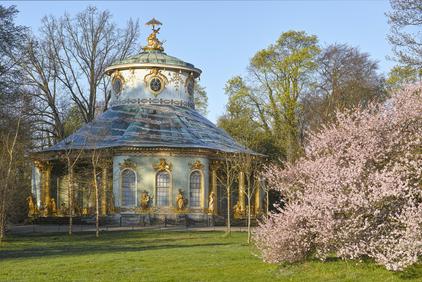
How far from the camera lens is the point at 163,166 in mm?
40062

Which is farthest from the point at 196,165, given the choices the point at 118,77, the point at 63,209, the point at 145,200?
the point at 118,77

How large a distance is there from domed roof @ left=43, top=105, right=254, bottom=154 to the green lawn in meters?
12.8

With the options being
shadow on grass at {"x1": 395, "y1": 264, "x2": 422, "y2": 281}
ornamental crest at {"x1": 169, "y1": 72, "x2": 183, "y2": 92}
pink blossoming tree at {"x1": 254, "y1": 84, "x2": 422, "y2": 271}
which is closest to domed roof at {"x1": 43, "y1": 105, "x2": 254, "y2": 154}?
ornamental crest at {"x1": 169, "y1": 72, "x2": 183, "y2": 92}

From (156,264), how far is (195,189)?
2361 centimetres

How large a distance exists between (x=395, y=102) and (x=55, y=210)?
97.9 feet

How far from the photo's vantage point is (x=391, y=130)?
49.7ft

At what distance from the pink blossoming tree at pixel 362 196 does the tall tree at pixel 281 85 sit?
35564 mm

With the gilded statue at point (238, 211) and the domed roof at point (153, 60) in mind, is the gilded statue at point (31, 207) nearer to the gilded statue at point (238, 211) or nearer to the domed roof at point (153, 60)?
the domed roof at point (153, 60)

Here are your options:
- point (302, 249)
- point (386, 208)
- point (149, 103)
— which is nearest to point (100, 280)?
point (302, 249)

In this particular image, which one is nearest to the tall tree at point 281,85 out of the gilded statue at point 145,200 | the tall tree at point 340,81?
the tall tree at point 340,81

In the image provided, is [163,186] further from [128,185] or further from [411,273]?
[411,273]

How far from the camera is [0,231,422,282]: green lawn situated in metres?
14.0

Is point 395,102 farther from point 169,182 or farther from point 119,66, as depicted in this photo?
point 119,66

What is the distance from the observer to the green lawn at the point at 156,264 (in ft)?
46.0
